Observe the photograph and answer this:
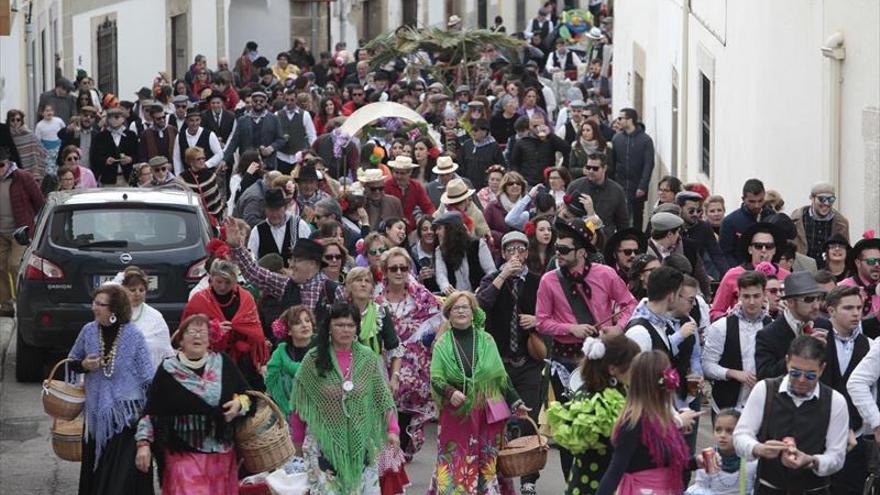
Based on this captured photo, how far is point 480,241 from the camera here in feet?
55.3

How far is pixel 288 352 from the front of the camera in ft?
44.7

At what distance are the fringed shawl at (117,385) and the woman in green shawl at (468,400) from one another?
1.73 m

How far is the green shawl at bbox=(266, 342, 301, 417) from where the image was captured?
44.4 feet

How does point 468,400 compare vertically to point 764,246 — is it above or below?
below

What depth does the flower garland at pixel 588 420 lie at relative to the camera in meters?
11.1

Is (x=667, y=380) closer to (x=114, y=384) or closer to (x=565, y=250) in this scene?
(x=565, y=250)

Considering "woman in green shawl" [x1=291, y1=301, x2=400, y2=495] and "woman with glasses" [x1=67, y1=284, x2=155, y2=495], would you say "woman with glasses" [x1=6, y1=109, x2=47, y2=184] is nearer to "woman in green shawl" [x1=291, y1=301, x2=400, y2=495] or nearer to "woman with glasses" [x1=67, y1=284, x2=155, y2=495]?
"woman with glasses" [x1=67, y1=284, x2=155, y2=495]

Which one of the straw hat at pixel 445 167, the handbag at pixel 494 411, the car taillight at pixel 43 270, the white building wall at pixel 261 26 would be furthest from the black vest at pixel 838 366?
the white building wall at pixel 261 26

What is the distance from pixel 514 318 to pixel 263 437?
326 cm

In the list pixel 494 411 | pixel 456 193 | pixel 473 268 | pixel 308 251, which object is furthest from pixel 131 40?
pixel 494 411

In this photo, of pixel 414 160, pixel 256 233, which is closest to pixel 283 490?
pixel 256 233

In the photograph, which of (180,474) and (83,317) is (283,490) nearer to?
(180,474)

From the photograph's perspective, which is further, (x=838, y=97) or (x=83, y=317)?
(x=838, y=97)

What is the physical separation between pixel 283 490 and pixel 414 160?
10.7 m
